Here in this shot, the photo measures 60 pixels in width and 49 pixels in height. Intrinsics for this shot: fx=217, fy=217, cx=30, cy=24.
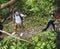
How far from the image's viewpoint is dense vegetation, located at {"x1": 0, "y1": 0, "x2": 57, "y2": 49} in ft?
28.1

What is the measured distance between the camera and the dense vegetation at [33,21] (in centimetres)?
857

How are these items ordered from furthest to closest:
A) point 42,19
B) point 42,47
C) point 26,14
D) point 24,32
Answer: point 26,14, point 42,19, point 24,32, point 42,47

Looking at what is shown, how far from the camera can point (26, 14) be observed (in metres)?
11.4

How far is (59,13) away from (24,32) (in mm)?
1831

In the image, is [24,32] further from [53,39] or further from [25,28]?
[53,39]

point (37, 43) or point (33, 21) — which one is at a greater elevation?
point (37, 43)

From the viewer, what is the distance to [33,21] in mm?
10836

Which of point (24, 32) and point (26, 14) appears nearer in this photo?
point (24, 32)

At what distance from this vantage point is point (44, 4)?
32.3ft

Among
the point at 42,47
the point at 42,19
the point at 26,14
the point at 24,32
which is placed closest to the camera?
the point at 42,47

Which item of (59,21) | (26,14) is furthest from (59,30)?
(26,14)

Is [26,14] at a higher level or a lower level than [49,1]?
lower

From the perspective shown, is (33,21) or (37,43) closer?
(37,43)

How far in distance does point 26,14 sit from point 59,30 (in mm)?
2946
